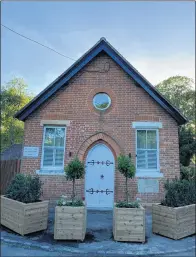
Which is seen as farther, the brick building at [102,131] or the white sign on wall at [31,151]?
the white sign on wall at [31,151]

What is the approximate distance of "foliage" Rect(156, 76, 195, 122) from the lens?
21.4 meters

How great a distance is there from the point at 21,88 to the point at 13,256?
92.1 ft

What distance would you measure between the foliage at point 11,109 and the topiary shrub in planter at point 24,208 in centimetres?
1988

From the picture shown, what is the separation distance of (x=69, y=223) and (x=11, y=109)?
2352 cm

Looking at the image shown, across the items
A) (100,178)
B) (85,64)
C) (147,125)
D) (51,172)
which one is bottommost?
(100,178)

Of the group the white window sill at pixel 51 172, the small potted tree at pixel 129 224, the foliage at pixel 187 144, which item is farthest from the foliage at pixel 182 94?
the small potted tree at pixel 129 224

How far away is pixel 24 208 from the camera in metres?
6.02

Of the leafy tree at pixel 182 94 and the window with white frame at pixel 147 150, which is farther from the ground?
the leafy tree at pixel 182 94

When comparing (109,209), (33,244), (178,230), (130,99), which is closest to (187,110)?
(130,99)

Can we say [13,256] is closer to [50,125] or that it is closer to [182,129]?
[50,125]

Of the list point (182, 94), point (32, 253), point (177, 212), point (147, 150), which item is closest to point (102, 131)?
point (147, 150)

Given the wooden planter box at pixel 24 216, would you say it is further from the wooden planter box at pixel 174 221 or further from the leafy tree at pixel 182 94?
the leafy tree at pixel 182 94

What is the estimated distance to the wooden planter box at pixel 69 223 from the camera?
18.8ft

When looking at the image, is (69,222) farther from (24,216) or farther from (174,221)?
(174,221)
